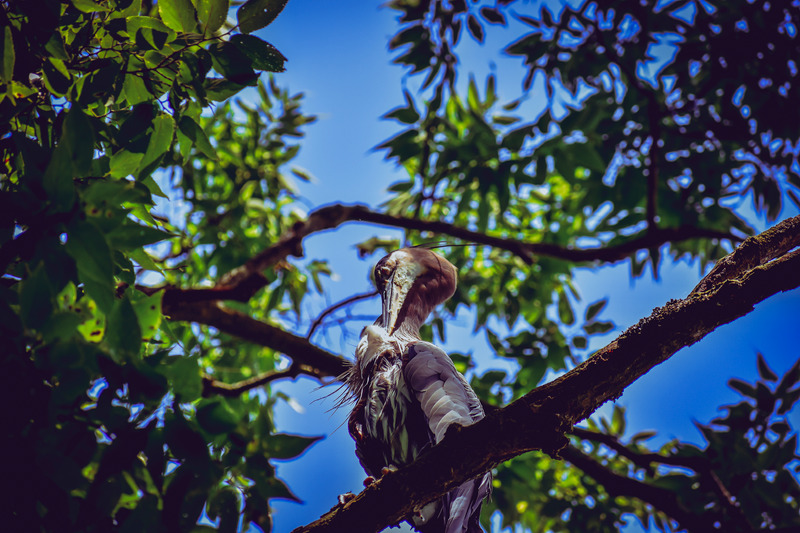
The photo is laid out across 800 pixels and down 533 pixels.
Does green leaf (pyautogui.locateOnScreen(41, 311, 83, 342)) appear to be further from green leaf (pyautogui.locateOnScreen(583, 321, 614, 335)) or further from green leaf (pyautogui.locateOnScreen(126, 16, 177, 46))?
green leaf (pyautogui.locateOnScreen(583, 321, 614, 335))

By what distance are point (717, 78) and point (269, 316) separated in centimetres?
467

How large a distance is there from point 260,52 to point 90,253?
0.91 meters

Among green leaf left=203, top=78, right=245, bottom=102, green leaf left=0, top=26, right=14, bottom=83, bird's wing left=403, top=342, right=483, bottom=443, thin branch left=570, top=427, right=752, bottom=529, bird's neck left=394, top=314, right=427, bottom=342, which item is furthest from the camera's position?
thin branch left=570, top=427, right=752, bottom=529

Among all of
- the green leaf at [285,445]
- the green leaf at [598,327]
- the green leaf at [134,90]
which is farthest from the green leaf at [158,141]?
the green leaf at [598,327]

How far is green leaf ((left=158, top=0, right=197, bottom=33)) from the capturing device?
5.10ft

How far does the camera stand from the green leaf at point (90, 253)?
1.08 m

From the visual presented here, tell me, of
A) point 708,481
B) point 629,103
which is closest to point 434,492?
point 708,481

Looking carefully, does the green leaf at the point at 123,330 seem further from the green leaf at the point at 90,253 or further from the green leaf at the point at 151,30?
the green leaf at the point at 151,30

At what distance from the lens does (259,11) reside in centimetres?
161

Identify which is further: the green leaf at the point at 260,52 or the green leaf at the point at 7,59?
the green leaf at the point at 260,52

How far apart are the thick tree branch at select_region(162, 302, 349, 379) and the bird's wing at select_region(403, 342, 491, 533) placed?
4.53 feet

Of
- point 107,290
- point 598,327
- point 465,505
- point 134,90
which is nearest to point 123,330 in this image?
point 107,290

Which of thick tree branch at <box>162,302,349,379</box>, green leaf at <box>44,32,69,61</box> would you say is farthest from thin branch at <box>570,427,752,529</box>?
green leaf at <box>44,32,69,61</box>

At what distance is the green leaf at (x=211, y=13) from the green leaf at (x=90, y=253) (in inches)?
33.1
